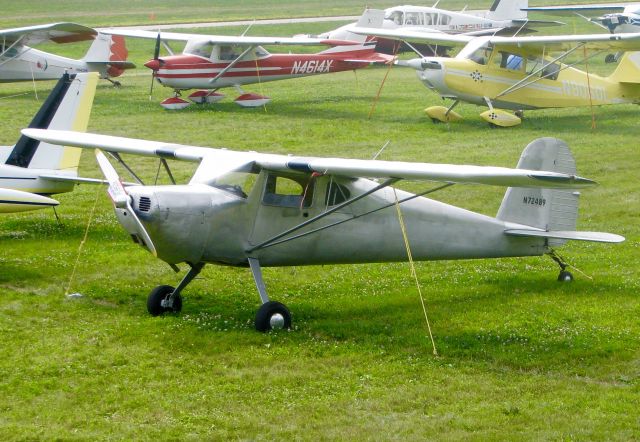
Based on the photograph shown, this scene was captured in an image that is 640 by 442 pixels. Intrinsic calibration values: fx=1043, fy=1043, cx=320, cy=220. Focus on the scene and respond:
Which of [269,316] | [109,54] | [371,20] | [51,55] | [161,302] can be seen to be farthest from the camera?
[371,20]

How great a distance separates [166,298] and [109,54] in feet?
81.1

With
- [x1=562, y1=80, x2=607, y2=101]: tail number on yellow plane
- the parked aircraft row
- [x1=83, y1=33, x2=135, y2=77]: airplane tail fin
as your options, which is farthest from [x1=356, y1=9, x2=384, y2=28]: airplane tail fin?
the parked aircraft row

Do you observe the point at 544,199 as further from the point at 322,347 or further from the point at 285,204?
the point at 322,347

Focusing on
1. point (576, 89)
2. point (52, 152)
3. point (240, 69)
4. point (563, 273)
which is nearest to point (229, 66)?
point (240, 69)

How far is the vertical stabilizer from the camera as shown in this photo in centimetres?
1338

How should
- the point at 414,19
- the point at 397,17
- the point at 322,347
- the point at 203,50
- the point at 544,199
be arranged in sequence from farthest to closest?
the point at 414,19 < the point at 397,17 < the point at 203,50 < the point at 544,199 < the point at 322,347

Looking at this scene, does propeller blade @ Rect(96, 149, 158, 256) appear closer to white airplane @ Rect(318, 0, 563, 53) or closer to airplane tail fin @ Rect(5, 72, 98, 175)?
airplane tail fin @ Rect(5, 72, 98, 175)

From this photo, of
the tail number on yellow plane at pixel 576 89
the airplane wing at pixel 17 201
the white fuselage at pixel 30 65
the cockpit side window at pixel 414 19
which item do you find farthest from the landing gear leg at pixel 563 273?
the cockpit side window at pixel 414 19

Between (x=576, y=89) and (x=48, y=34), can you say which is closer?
(x=576, y=89)

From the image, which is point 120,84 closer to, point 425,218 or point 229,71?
point 229,71

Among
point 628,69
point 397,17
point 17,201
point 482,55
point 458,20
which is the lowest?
point 458,20

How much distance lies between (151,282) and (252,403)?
5025mm

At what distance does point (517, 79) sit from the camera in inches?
1099

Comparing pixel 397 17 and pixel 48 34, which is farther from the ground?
pixel 48 34
